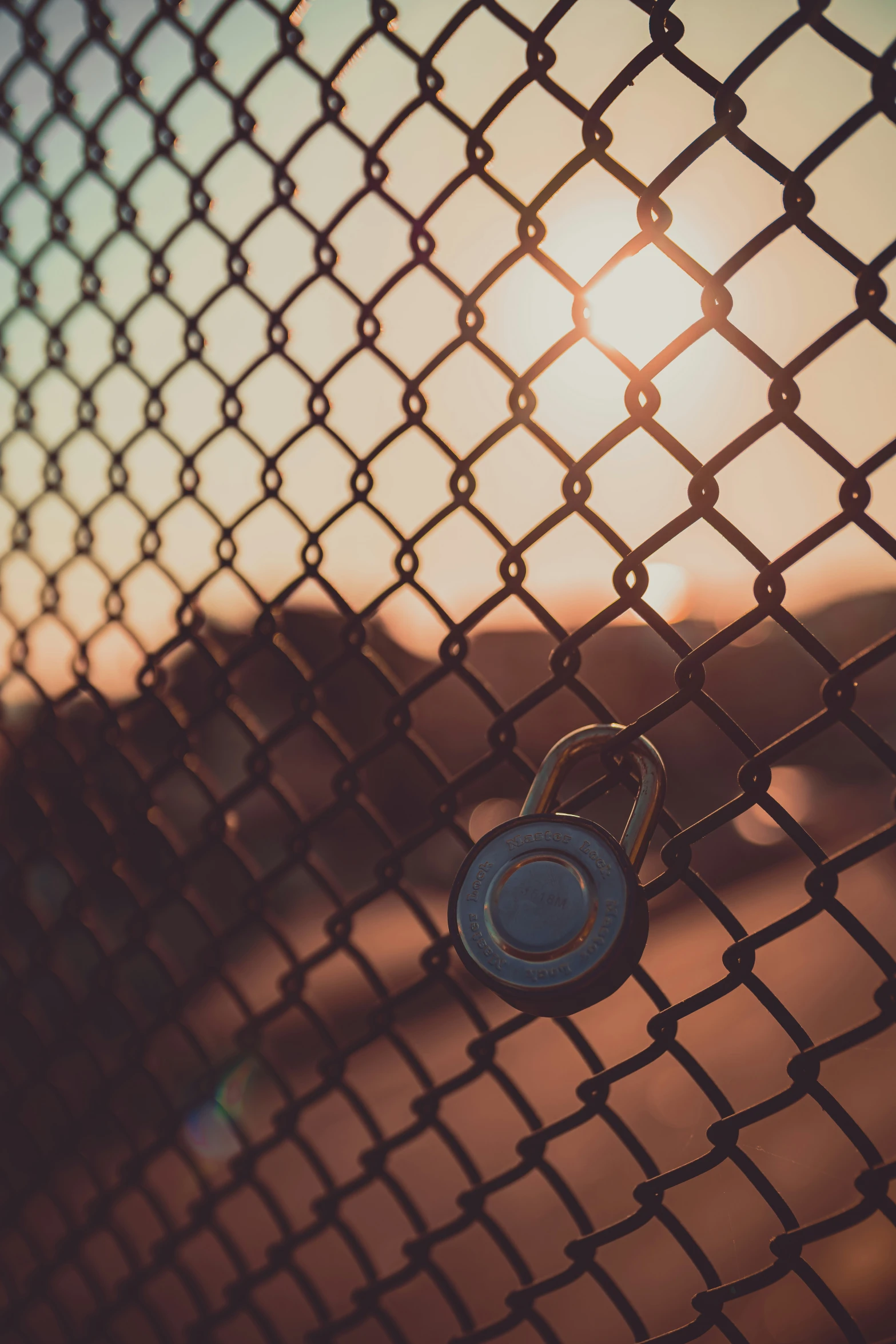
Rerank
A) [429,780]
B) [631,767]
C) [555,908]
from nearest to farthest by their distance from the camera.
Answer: [555,908] < [631,767] < [429,780]

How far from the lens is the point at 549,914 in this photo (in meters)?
0.90

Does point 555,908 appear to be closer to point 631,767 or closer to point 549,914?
point 549,914

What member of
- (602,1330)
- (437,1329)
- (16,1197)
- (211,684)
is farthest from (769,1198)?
(437,1329)

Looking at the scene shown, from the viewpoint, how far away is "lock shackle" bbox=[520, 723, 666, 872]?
0.96 metres

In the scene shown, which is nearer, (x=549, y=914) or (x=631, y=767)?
(x=549, y=914)

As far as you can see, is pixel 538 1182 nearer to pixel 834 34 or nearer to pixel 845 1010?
pixel 845 1010

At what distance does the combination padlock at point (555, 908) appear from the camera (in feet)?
2.86

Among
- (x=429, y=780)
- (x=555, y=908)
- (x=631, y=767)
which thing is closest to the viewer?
(x=555, y=908)

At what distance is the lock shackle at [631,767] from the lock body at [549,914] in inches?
2.1

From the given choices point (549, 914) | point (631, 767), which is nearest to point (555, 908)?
point (549, 914)

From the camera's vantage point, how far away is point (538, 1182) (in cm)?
474

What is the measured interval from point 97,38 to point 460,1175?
5380 millimetres

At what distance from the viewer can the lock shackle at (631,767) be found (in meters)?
0.96

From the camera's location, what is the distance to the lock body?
0.87 metres
